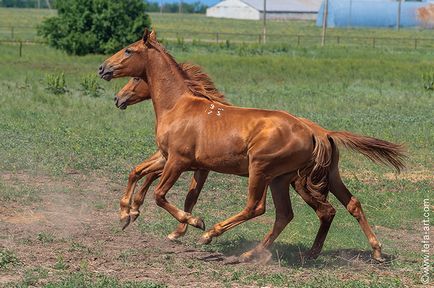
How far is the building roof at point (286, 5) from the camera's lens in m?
116

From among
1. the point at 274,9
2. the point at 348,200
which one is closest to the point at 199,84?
the point at 348,200

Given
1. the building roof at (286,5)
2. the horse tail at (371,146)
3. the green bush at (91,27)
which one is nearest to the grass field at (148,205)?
the horse tail at (371,146)

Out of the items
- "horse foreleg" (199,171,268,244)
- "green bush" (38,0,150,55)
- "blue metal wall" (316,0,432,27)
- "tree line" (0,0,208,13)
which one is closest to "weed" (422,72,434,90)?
"green bush" (38,0,150,55)

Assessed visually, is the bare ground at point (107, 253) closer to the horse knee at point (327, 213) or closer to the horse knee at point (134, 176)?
the horse knee at point (327, 213)

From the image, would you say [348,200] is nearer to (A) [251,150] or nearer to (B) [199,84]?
(A) [251,150]

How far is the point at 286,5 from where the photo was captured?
11788cm

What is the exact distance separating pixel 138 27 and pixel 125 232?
36.2 metres

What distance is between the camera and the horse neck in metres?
9.26

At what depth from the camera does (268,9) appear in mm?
114625

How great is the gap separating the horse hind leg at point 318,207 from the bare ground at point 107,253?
23 cm

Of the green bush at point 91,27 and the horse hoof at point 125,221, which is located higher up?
the green bush at point 91,27

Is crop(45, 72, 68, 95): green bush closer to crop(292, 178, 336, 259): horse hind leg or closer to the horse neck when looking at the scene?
the horse neck

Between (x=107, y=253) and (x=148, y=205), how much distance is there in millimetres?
2984

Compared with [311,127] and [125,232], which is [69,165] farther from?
[311,127]
